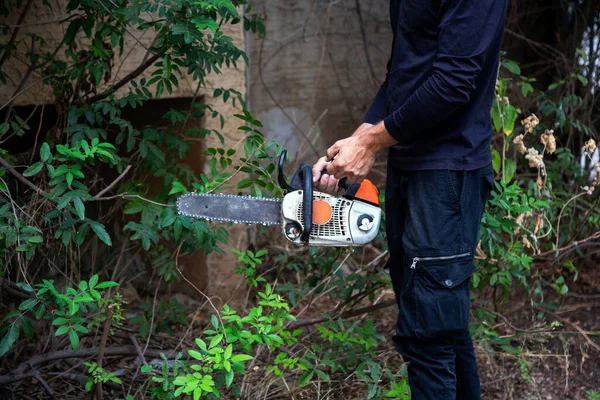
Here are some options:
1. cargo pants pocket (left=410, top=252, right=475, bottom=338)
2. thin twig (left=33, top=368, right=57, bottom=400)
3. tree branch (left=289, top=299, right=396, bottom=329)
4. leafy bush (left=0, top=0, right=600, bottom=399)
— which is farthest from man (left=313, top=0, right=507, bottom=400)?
thin twig (left=33, top=368, right=57, bottom=400)

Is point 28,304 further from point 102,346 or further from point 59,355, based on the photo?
point 59,355

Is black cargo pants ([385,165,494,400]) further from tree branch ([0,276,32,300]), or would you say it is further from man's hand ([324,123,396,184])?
tree branch ([0,276,32,300])

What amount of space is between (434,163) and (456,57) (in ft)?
1.14

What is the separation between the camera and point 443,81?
2.08 metres

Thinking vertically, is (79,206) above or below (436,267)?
above

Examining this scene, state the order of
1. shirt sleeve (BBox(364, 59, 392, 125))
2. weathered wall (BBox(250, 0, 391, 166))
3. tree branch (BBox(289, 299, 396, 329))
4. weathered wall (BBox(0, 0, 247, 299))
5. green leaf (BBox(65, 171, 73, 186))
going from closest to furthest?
green leaf (BBox(65, 171, 73, 186))
shirt sleeve (BBox(364, 59, 392, 125))
tree branch (BBox(289, 299, 396, 329))
weathered wall (BBox(0, 0, 247, 299))
weathered wall (BBox(250, 0, 391, 166))

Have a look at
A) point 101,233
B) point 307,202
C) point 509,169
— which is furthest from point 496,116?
point 101,233

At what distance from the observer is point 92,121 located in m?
2.85

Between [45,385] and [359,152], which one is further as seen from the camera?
[45,385]

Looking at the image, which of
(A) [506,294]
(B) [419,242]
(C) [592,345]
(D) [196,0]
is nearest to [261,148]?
(D) [196,0]

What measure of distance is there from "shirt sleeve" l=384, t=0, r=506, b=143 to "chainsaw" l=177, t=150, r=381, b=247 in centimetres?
38

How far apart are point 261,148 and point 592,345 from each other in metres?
2.05

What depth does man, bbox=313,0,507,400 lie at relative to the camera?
2.12m

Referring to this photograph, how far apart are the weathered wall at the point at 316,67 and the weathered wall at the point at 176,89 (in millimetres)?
694
